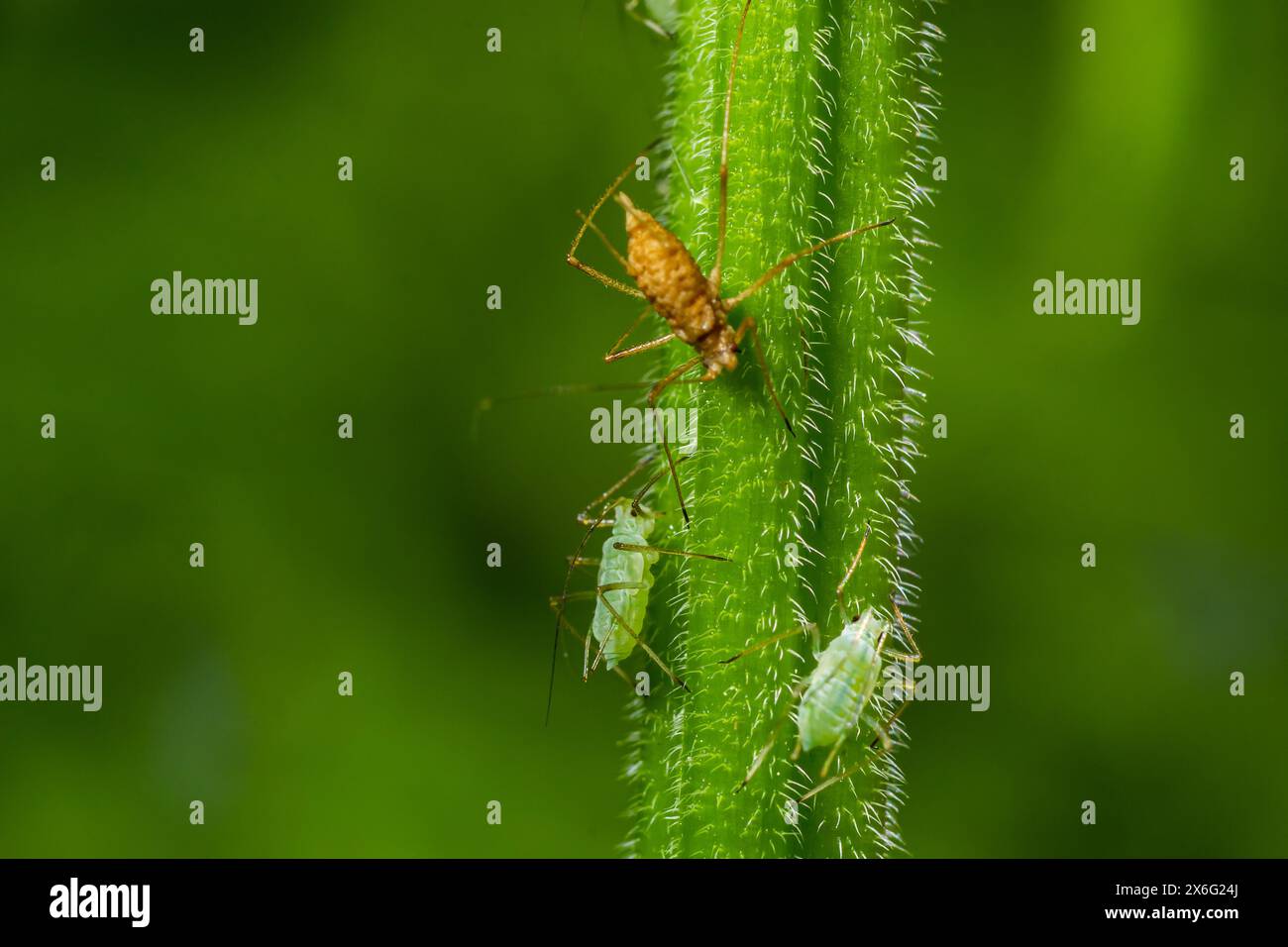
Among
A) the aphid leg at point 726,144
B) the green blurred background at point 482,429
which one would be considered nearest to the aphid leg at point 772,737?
the aphid leg at point 726,144

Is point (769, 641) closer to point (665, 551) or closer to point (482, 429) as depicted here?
point (665, 551)

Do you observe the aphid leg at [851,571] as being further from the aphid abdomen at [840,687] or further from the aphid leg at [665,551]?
the aphid leg at [665,551]

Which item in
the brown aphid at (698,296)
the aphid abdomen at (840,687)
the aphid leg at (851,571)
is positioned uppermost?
the brown aphid at (698,296)

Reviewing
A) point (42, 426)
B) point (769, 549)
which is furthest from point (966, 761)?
point (42, 426)

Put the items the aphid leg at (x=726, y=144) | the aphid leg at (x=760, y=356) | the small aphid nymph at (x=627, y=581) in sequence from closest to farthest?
the aphid leg at (x=726, y=144) → the aphid leg at (x=760, y=356) → the small aphid nymph at (x=627, y=581)

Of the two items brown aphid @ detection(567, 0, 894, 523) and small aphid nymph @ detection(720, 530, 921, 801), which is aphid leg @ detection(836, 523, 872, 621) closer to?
small aphid nymph @ detection(720, 530, 921, 801)

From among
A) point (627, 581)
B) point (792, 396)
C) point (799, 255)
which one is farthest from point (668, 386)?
point (627, 581)
